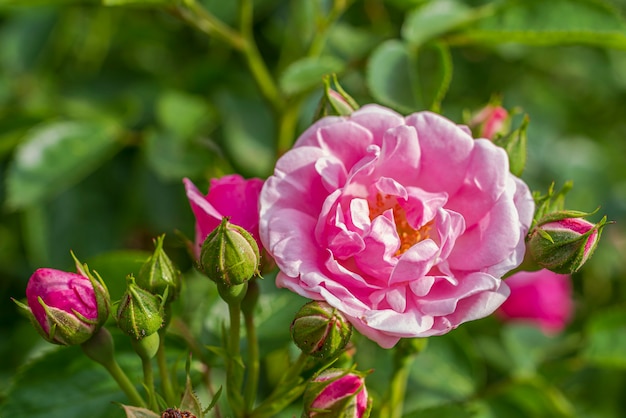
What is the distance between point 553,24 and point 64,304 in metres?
1.05

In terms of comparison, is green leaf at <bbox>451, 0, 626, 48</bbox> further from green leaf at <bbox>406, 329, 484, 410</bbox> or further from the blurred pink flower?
the blurred pink flower

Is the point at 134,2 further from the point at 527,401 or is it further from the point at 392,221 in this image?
the point at 527,401

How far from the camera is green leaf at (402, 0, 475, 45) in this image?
1715mm

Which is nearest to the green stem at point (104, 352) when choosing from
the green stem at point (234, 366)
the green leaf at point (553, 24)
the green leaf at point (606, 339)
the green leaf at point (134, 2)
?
the green stem at point (234, 366)

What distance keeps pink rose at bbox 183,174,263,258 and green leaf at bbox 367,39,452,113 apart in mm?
390

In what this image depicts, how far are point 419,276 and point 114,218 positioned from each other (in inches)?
46.6

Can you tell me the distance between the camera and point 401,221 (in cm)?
137

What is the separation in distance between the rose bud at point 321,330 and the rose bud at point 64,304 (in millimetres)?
296

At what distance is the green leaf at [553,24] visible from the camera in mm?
1556

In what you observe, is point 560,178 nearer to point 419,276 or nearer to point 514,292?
point 514,292

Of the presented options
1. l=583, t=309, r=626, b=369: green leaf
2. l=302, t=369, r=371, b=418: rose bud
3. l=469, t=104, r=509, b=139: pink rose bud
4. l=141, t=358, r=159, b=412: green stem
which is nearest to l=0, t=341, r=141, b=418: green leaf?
l=141, t=358, r=159, b=412: green stem

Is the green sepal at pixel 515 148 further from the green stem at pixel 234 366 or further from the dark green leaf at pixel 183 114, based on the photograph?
the dark green leaf at pixel 183 114

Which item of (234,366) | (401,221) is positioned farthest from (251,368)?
(401,221)

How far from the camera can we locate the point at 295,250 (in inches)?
45.3
